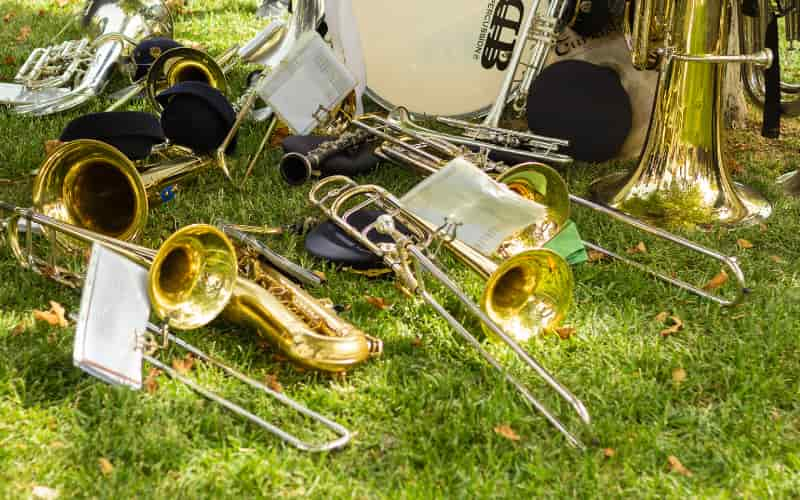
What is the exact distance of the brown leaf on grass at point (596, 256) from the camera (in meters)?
2.96

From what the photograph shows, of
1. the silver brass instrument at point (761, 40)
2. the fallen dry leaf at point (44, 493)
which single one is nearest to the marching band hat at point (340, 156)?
the silver brass instrument at point (761, 40)

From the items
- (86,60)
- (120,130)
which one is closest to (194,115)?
(120,130)

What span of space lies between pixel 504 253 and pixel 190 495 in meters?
1.26

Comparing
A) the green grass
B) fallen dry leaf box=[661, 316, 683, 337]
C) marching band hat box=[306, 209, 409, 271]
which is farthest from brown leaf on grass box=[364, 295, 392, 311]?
fallen dry leaf box=[661, 316, 683, 337]

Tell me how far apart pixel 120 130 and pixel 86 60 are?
5.33 feet

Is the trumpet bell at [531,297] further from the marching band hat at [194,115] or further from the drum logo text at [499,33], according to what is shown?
the drum logo text at [499,33]

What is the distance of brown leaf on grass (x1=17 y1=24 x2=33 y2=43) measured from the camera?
5.25m

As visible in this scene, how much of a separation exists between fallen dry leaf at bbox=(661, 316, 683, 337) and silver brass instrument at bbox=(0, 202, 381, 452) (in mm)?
885

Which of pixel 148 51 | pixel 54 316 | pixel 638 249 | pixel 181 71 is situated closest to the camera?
pixel 54 316

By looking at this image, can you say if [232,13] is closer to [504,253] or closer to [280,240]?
[280,240]

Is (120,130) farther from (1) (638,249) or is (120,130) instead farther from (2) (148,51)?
(1) (638,249)

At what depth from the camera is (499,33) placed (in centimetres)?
393

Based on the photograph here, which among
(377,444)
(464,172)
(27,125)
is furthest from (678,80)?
(27,125)

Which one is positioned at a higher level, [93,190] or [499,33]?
[499,33]
